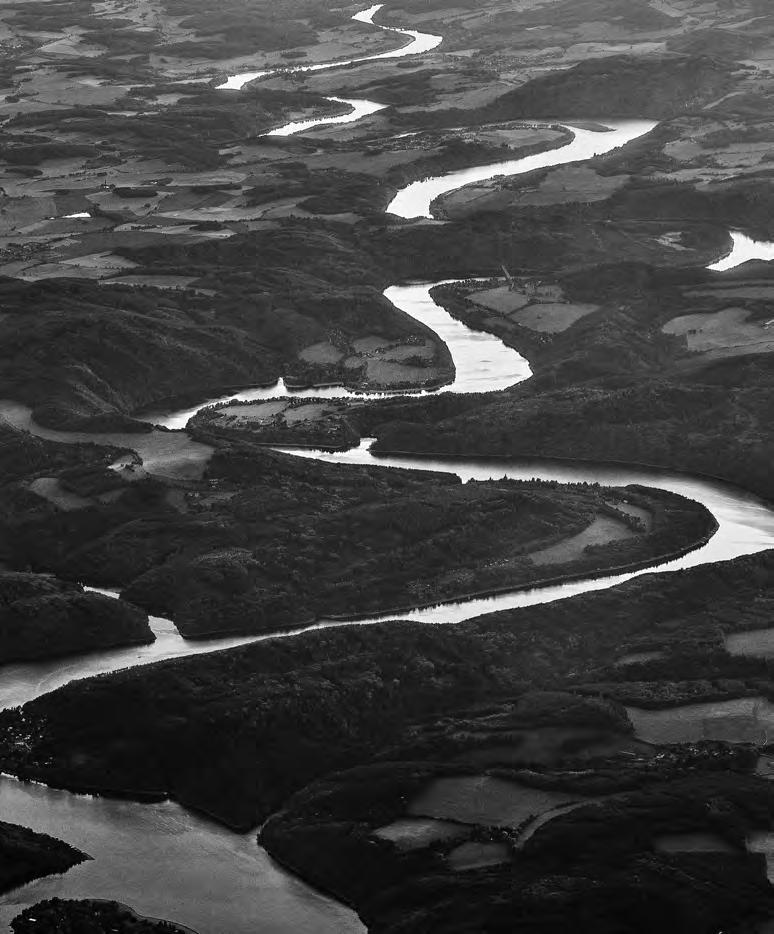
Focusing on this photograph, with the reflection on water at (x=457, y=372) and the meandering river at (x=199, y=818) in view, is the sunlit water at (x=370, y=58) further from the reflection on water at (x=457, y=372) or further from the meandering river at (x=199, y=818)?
the meandering river at (x=199, y=818)

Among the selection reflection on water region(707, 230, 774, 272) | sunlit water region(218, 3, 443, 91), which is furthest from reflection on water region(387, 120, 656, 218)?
sunlit water region(218, 3, 443, 91)

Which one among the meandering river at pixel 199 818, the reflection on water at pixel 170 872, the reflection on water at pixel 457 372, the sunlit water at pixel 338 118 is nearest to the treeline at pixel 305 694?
the reflection on water at pixel 170 872

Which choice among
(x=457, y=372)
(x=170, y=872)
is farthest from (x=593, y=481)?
(x=170, y=872)

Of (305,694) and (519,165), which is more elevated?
(305,694)

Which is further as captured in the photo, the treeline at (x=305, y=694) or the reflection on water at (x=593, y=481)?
the reflection on water at (x=593, y=481)

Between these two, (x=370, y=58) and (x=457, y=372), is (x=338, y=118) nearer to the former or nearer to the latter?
(x=370, y=58)

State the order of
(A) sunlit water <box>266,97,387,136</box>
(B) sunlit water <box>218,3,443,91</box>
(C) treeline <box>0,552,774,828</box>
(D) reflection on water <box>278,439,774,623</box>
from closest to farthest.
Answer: (C) treeline <box>0,552,774,828</box> → (D) reflection on water <box>278,439,774,623</box> → (A) sunlit water <box>266,97,387,136</box> → (B) sunlit water <box>218,3,443,91</box>

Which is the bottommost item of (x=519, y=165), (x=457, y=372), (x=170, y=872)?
(x=519, y=165)

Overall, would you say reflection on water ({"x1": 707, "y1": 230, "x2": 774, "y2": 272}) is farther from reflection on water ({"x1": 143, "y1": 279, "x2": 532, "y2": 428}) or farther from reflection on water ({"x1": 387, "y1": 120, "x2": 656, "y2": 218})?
reflection on water ({"x1": 387, "y1": 120, "x2": 656, "y2": 218})
